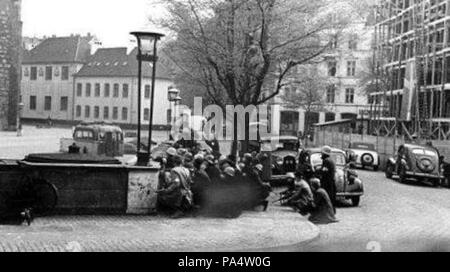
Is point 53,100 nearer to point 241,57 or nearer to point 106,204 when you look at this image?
point 241,57

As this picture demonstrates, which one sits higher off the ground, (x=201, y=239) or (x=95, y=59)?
(x=95, y=59)

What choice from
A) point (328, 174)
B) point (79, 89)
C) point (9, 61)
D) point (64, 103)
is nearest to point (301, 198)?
point (328, 174)

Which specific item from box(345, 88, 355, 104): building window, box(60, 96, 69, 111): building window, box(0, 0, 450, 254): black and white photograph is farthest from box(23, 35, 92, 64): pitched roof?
box(345, 88, 355, 104): building window

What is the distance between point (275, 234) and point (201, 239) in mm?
1716

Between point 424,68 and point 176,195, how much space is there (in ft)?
108

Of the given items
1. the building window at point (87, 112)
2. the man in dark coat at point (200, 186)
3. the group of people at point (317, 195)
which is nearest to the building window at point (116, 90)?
the building window at point (87, 112)

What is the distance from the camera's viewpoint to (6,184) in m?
12.6

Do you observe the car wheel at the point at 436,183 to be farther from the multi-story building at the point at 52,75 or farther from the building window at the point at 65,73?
the building window at the point at 65,73

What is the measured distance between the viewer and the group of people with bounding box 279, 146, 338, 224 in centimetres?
1522

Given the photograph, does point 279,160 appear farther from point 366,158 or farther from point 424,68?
point 424,68

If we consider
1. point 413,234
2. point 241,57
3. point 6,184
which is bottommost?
point 413,234

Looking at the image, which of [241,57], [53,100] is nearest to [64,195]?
[241,57]

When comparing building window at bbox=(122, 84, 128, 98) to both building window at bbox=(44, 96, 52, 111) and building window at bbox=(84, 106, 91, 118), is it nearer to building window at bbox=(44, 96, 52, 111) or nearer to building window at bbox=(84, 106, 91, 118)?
building window at bbox=(84, 106, 91, 118)
